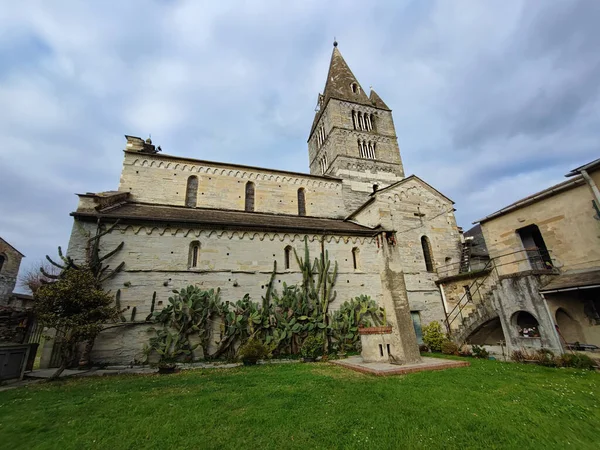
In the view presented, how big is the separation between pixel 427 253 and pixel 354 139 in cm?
1282

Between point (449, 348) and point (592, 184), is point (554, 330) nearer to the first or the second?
point (449, 348)

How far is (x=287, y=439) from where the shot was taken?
154 inches

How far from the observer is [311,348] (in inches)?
436

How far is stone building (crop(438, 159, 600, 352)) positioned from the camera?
32.2ft

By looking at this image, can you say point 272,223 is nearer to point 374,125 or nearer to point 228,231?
point 228,231

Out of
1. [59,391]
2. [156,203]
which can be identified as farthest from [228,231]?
[59,391]

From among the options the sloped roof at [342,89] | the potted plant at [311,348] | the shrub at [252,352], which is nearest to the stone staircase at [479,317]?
the potted plant at [311,348]

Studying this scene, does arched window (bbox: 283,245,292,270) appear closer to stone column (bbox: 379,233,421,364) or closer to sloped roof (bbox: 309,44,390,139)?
stone column (bbox: 379,233,421,364)

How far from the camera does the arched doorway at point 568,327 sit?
10.1 m

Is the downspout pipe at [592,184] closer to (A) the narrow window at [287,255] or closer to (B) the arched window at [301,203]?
(A) the narrow window at [287,255]

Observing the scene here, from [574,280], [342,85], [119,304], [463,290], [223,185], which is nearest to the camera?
[574,280]

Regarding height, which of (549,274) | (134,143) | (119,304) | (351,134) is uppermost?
(351,134)

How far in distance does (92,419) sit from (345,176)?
21.1 m

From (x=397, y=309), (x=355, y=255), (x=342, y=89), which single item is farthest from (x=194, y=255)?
(x=342, y=89)
